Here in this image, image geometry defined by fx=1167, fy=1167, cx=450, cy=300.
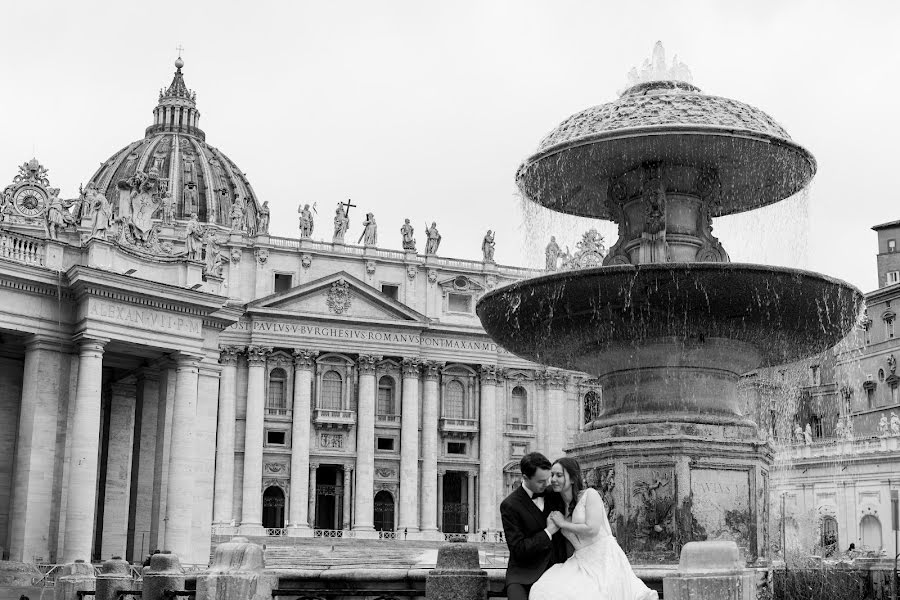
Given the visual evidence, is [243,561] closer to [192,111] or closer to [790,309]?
[790,309]

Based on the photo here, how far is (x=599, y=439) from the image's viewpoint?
1259cm

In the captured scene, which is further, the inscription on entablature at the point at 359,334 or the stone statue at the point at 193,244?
the inscription on entablature at the point at 359,334

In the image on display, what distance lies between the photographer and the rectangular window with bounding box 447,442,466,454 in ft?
208

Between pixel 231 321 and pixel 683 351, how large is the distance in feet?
63.2

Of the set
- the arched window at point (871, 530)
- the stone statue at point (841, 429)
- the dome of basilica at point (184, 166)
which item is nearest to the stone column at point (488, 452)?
the stone statue at point (841, 429)

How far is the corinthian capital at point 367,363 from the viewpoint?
61344mm

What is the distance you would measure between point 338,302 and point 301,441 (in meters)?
7.52

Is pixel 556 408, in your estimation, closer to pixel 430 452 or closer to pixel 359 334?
pixel 430 452

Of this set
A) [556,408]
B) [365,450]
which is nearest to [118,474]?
[365,450]

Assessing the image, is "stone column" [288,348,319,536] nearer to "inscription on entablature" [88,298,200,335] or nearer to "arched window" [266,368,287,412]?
"arched window" [266,368,287,412]

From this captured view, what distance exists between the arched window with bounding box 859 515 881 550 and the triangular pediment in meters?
24.1

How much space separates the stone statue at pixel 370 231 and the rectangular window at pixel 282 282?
471 centimetres

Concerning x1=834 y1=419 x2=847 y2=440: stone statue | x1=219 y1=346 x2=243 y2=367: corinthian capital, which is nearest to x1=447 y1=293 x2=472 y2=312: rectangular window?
x1=219 y1=346 x2=243 y2=367: corinthian capital

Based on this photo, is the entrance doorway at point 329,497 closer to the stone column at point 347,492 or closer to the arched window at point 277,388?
the stone column at point 347,492
